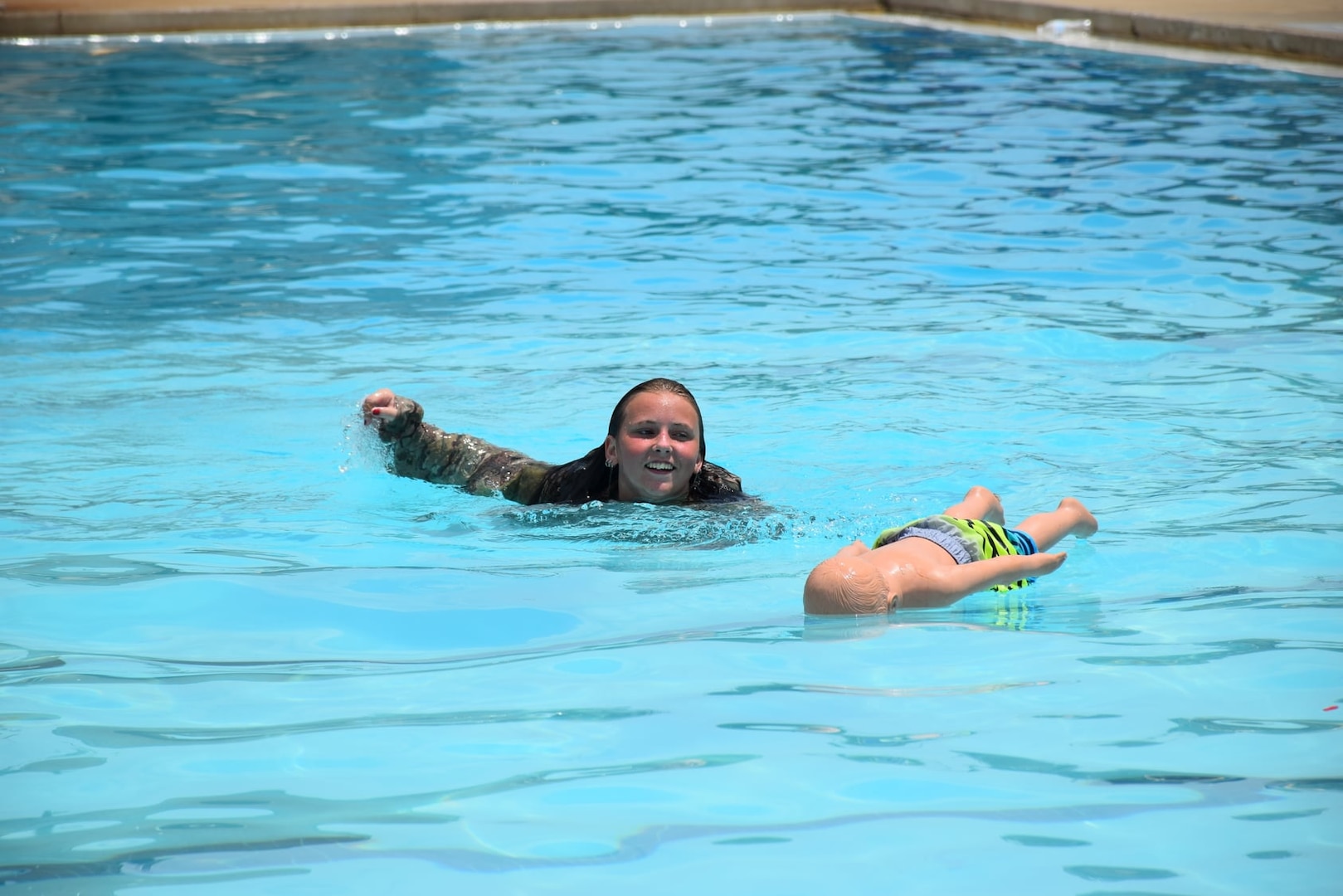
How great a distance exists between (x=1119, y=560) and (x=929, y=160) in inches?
280

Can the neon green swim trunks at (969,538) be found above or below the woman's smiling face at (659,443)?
below

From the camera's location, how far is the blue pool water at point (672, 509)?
286 cm

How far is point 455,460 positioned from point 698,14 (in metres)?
13.4

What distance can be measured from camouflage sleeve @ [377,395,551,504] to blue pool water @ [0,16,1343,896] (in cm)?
11

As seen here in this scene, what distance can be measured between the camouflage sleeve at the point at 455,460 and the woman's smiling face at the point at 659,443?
58cm

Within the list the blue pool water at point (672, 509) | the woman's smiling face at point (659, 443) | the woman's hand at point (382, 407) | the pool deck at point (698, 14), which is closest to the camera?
the blue pool water at point (672, 509)

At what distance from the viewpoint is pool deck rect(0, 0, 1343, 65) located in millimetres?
14547

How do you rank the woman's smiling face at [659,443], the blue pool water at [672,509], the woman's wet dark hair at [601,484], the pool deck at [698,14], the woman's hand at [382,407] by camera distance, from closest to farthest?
the blue pool water at [672,509] → the woman's smiling face at [659,443] → the woman's wet dark hair at [601,484] → the woman's hand at [382,407] → the pool deck at [698,14]

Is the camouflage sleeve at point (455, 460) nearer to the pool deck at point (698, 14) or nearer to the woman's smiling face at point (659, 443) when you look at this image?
the woman's smiling face at point (659, 443)

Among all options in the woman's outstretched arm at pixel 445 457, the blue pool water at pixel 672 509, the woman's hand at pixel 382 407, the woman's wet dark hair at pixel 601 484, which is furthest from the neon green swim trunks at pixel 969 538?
the woman's hand at pixel 382 407

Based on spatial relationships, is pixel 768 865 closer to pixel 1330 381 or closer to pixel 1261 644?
pixel 1261 644

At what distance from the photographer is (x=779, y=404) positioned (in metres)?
6.93

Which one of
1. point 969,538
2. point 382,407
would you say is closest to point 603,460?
point 382,407

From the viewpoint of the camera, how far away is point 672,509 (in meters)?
5.38
